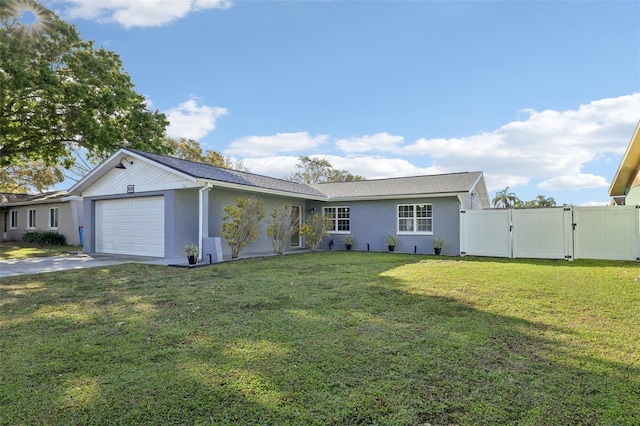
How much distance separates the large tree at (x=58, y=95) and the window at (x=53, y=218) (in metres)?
3.12

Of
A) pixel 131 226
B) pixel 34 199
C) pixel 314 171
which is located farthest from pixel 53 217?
pixel 314 171

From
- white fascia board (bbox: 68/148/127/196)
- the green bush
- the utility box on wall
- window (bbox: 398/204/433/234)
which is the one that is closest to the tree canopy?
window (bbox: 398/204/433/234)

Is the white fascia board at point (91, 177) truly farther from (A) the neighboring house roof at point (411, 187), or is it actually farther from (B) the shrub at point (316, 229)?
(A) the neighboring house roof at point (411, 187)

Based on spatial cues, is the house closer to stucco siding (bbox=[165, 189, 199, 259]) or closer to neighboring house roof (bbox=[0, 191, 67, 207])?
stucco siding (bbox=[165, 189, 199, 259])

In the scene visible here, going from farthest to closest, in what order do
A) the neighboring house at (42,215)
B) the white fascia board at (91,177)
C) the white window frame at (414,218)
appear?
the neighboring house at (42,215), the white window frame at (414,218), the white fascia board at (91,177)

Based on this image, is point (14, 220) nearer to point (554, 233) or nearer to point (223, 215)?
point (223, 215)

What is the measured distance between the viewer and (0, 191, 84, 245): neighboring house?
19219 mm

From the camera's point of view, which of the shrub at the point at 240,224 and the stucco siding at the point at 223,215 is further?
the stucco siding at the point at 223,215

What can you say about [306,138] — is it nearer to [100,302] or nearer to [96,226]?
[96,226]

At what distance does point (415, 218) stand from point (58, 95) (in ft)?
55.9

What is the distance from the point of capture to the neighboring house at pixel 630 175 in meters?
11.4

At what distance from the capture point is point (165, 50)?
51.3ft

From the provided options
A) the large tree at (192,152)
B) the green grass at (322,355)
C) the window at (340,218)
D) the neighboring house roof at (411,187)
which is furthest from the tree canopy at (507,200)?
the green grass at (322,355)

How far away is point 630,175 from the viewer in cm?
1399
